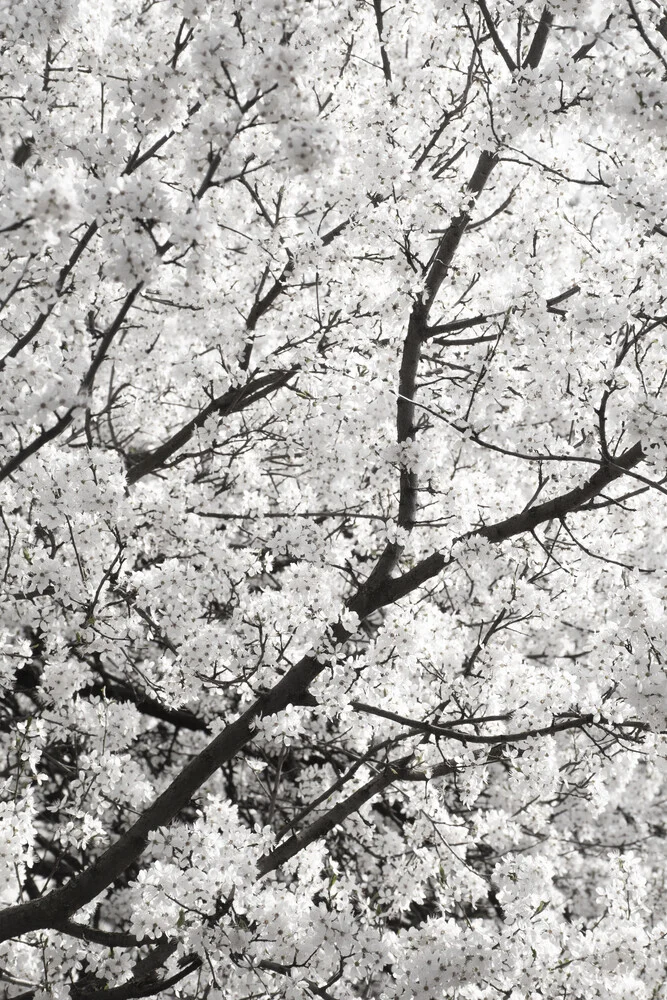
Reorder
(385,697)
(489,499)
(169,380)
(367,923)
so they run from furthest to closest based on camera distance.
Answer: (169,380) → (489,499) → (385,697) → (367,923)

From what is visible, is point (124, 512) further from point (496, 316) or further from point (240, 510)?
point (496, 316)

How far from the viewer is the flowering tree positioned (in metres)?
4.50

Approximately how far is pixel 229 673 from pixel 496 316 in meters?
3.33

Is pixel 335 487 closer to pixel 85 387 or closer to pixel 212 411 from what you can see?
pixel 212 411

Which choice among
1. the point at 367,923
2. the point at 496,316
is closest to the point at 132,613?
the point at 367,923

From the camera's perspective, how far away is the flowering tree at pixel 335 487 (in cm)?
450

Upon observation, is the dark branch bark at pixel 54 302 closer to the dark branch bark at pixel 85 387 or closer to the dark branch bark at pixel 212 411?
the dark branch bark at pixel 85 387

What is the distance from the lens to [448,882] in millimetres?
6113

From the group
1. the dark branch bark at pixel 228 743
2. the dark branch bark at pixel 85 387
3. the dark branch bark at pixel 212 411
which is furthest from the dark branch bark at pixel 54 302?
the dark branch bark at pixel 228 743

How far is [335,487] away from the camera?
696 centimetres

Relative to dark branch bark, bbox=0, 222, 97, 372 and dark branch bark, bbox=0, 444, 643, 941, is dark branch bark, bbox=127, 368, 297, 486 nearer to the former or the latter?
dark branch bark, bbox=0, 444, 643, 941

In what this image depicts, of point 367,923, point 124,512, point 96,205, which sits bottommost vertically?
point 367,923

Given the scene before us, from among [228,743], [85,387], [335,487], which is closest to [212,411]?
[335,487]

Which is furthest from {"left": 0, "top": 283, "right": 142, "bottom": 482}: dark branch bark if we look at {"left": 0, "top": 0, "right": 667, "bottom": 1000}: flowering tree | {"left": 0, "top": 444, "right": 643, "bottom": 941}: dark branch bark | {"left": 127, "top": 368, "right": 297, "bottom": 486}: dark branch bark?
{"left": 127, "top": 368, "right": 297, "bottom": 486}: dark branch bark
